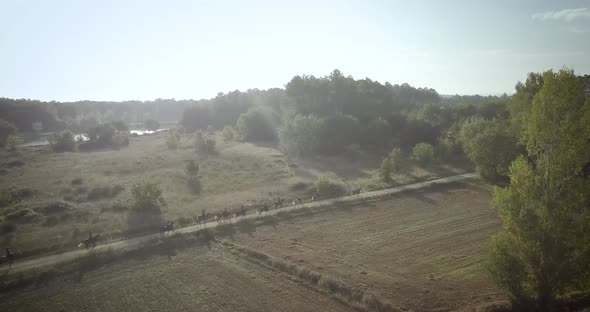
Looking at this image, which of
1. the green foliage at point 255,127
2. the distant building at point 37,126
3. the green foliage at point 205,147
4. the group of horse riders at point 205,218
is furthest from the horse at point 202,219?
the distant building at point 37,126

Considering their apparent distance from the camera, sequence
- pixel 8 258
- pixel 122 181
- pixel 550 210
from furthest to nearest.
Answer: pixel 122 181 < pixel 8 258 < pixel 550 210

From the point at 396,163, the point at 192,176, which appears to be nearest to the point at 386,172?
the point at 396,163

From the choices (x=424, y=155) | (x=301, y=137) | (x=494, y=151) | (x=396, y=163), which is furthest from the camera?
(x=301, y=137)

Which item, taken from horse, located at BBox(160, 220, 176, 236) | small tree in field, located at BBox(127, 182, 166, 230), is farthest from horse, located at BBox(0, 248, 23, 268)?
horse, located at BBox(160, 220, 176, 236)

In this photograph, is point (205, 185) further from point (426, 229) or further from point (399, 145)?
point (399, 145)

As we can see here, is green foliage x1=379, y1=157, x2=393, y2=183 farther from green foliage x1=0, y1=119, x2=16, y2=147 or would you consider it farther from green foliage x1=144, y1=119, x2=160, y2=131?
green foliage x1=144, y1=119, x2=160, y2=131

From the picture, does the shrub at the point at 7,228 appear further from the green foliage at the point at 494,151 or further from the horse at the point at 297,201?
the green foliage at the point at 494,151

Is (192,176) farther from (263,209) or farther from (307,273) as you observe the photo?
(307,273)
